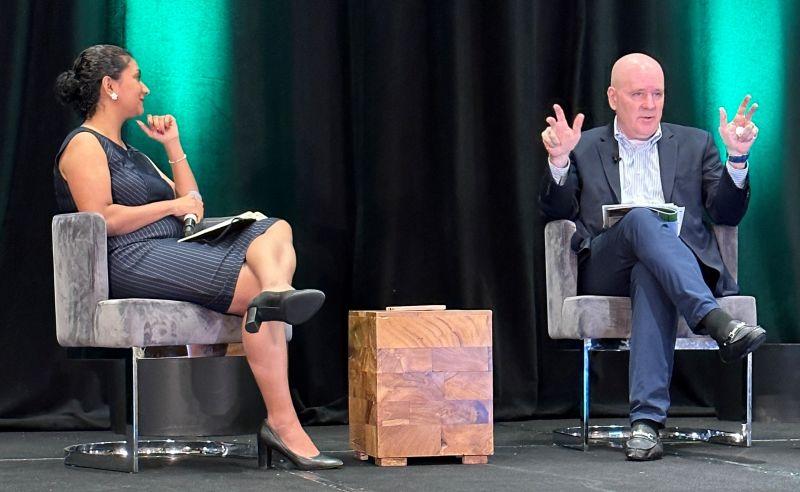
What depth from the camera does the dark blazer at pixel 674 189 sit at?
3479 millimetres

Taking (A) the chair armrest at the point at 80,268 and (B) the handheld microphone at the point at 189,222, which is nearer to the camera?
(A) the chair armrest at the point at 80,268

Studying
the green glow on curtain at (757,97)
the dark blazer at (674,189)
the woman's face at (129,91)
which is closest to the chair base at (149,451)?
the woman's face at (129,91)

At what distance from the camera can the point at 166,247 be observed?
124 inches

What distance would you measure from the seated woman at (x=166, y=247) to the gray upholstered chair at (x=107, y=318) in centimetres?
7

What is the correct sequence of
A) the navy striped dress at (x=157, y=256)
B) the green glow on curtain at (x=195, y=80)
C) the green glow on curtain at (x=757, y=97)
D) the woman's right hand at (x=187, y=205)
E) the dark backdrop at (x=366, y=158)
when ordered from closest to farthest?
the navy striped dress at (x=157, y=256) < the woman's right hand at (x=187, y=205) < the dark backdrop at (x=366, y=158) < the green glow on curtain at (x=195, y=80) < the green glow on curtain at (x=757, y=97)

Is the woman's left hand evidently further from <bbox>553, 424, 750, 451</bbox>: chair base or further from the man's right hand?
<bbox>553, 424, 750, 451</bbox>: chair base

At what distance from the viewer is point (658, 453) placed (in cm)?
309

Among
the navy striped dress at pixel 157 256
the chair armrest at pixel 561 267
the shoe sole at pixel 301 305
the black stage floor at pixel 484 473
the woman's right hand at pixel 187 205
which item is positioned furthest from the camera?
the chair armrest at pixel 561 267

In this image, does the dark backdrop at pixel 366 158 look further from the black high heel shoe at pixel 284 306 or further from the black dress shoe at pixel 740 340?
the black high heel shoe at pixel 284 306

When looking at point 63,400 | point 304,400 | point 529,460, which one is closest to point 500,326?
point 304,400

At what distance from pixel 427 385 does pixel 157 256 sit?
2.57 ft

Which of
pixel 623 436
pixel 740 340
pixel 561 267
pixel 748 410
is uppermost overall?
pixel 561 267

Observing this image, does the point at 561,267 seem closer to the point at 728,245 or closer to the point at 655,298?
the point at 655,298

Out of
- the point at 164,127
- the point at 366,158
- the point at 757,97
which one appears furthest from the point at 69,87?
the point at 757,97
